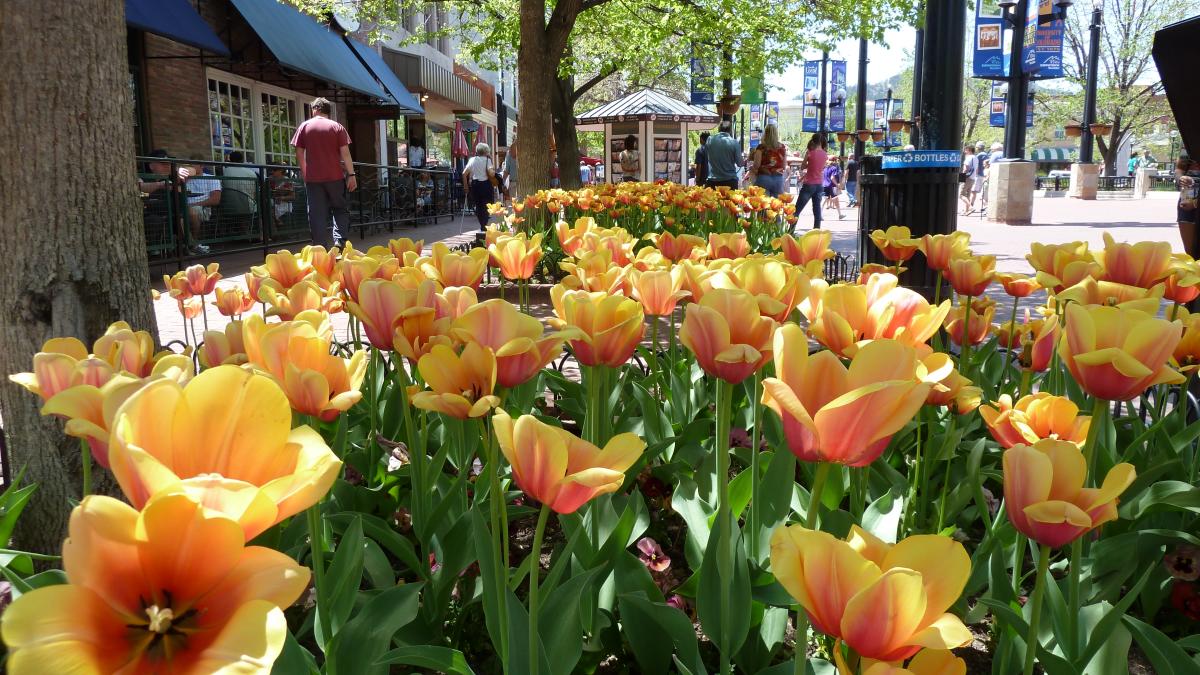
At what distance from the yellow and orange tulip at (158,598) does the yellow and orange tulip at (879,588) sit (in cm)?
40

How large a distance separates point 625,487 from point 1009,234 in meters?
15.7

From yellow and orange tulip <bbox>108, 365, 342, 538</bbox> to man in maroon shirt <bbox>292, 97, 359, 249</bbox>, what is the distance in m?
9.20

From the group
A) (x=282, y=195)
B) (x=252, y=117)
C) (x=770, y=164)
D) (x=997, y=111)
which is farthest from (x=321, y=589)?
(x=997, y=111)

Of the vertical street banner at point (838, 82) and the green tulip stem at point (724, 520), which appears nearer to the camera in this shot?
the green tulip stem at point (724, 520)

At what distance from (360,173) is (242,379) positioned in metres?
15.8

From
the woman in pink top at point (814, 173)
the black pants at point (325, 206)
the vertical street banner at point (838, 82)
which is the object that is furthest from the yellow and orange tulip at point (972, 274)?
the vertical street banner at point (838, 82)

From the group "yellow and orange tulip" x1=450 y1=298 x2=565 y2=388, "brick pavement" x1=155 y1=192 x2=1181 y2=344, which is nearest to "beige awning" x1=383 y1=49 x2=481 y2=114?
"brick pavement" x1=155 y1=192 x2=1181 y2=344

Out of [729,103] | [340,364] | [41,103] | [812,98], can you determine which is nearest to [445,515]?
[340,364]

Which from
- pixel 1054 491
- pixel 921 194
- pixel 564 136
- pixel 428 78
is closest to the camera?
pixel 1054 491

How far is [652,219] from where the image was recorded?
8.09 meters

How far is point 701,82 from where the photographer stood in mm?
23953

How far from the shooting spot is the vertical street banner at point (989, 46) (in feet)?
59.9

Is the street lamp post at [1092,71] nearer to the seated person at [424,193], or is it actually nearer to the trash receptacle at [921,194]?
the seated person at [424,193]

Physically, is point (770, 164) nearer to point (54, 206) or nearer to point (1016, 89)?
→ point (1016, 89)
